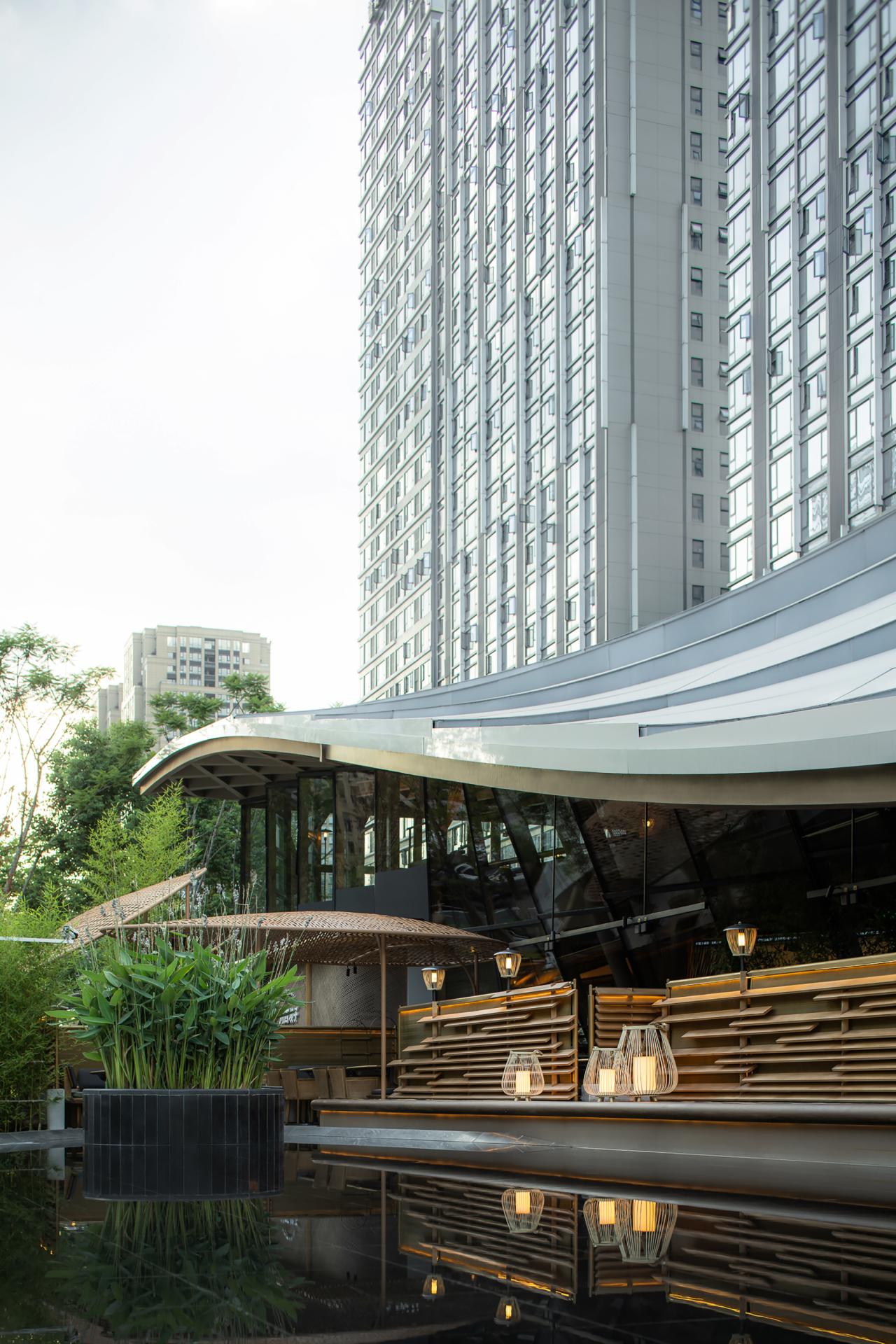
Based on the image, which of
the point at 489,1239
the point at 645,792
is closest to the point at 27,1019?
the point at 645,792

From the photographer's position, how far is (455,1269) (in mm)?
5848

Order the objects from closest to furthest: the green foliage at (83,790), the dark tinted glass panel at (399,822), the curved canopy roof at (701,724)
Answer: the curved canopy roof at (701,724) → the dark tinted glass panel at (399,822) → the green foliage at (83,790)

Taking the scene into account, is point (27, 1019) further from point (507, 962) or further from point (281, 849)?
point (281, 849)

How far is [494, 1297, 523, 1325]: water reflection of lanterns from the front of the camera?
469 cm

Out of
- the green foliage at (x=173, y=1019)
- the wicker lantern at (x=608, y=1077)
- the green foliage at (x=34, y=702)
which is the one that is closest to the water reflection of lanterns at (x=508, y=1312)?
the green foliage at (x=173, y=1019)

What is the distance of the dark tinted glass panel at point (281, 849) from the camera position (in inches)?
1078

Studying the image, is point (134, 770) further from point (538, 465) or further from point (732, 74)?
point (732, 74)

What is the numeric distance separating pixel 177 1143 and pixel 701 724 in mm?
5424

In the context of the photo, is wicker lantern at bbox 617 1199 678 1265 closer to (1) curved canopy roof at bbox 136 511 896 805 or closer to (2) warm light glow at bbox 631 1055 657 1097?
(1) curved canopy roof at bbox 136 511 896 805

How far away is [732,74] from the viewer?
3753cm

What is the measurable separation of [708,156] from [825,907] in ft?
128

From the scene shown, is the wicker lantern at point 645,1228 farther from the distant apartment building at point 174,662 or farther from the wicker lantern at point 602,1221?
the distant apartment building at point 174,662

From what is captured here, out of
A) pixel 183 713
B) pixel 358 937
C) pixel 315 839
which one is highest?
pixel 183 713

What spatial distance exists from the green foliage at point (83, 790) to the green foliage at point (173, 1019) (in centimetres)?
3020
